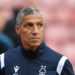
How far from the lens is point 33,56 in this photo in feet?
22.1

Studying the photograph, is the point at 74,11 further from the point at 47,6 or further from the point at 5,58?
the point at 5,58

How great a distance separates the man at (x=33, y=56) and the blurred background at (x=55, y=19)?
4591 millimetres

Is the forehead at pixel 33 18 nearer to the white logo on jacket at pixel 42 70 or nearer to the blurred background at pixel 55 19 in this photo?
the white logo on jacket at pixel 42 70

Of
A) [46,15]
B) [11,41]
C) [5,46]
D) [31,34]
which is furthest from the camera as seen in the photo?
[46,15]

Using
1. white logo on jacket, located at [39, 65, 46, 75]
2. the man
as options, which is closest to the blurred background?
the man

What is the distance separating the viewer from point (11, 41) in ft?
33.9

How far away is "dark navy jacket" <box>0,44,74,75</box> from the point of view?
6707mm

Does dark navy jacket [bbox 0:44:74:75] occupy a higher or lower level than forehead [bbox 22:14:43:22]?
lower

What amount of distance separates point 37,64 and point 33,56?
9cm

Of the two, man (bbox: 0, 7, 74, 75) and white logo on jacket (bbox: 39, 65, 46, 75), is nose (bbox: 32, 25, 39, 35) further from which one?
white logo on jacket (bbox: 39, 65, 46, 75)

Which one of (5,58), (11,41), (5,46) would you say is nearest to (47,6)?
(11,41)

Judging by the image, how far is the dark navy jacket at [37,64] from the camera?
671cm

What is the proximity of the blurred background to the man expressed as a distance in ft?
15.1

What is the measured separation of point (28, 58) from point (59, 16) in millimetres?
5908
